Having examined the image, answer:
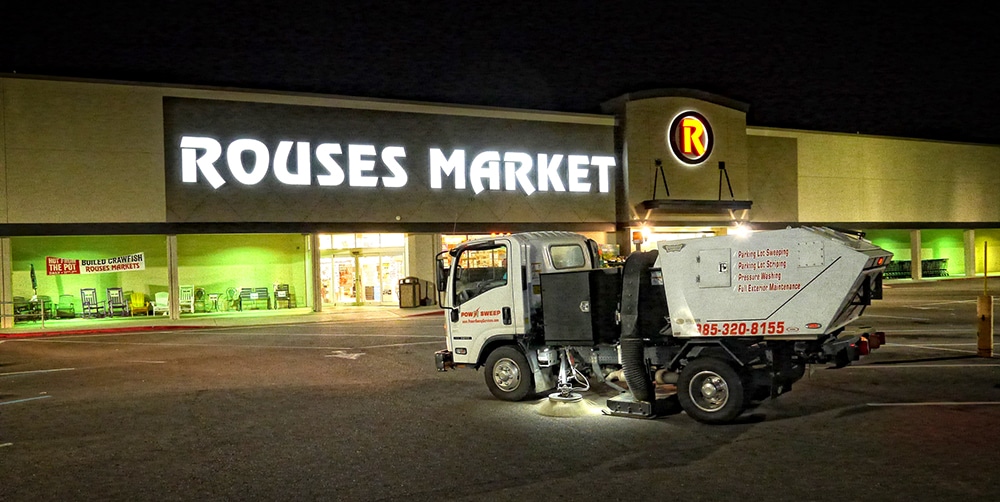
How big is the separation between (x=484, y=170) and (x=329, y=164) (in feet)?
21.7

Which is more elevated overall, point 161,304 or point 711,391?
point 161,304

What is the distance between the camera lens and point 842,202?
141 ft

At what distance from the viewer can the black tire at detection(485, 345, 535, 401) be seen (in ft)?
38.7

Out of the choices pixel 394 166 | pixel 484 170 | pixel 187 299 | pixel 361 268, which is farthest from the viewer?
pixel 361 268

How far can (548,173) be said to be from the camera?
35.1m

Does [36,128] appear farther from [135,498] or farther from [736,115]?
[736,115]

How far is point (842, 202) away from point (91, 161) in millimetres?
36087

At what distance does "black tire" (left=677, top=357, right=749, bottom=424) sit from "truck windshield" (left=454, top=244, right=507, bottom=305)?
3.14 meters

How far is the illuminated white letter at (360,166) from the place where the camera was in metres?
31.4

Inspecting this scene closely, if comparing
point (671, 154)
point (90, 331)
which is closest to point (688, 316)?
point (90, 331)

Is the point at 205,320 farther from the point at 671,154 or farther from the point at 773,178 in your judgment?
the point at 773,178

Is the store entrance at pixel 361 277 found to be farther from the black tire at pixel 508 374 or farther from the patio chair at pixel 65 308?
the black tire at pixel 508 374

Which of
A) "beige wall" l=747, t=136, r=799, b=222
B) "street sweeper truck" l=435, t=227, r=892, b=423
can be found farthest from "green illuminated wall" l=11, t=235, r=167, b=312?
"beige wall" l=747, t=136, r=799, b=222

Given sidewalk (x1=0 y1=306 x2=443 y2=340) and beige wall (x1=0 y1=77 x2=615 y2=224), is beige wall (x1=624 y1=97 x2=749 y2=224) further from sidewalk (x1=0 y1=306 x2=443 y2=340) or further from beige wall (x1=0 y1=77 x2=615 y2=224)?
beige wall (x1=0 y1=77 x2=615 y2=224)
